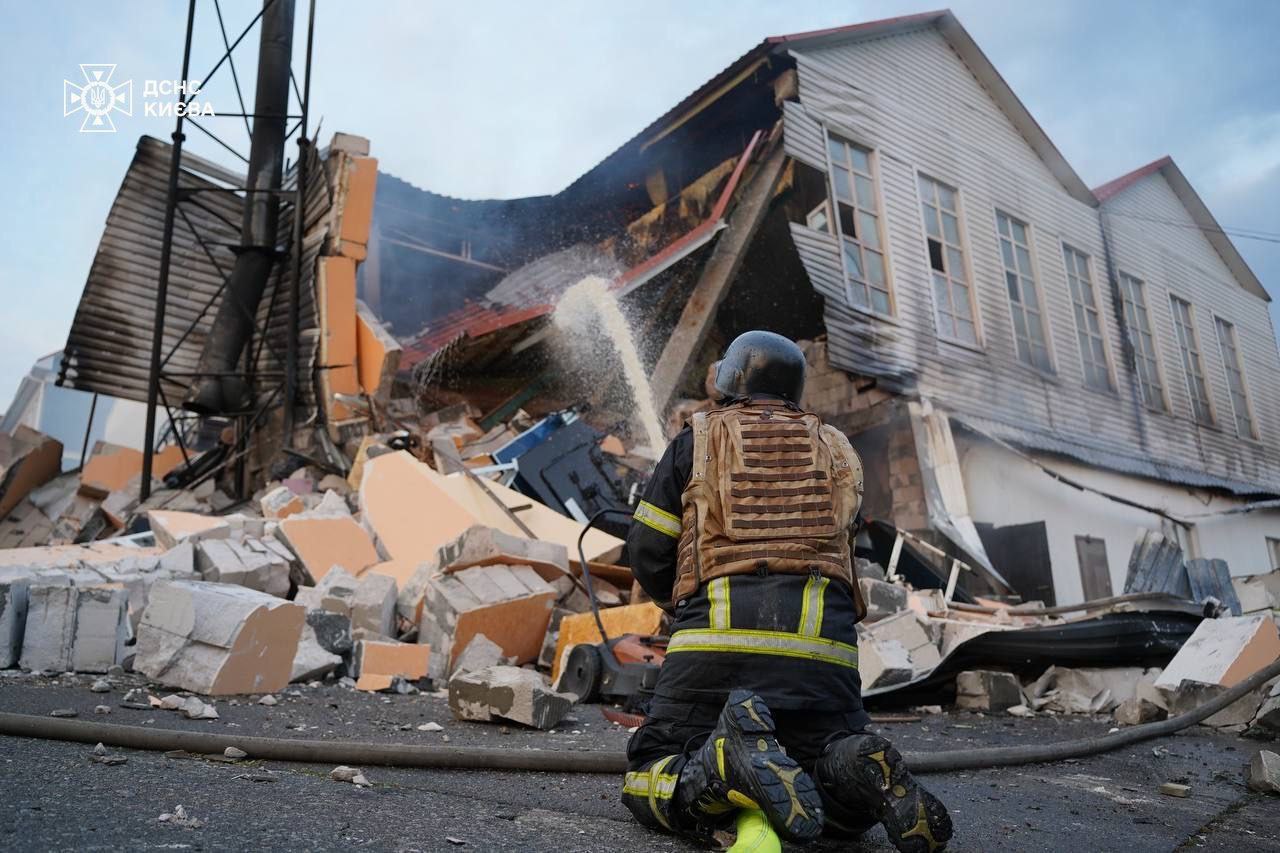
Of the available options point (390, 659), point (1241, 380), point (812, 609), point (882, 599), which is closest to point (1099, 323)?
point (1241, 380)

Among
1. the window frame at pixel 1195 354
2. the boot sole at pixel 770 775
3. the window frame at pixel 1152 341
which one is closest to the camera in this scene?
the boot sole at pixel 770 775

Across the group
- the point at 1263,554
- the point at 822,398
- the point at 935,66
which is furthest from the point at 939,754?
the point at 1263,554

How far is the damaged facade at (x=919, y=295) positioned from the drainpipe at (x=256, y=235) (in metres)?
2.19

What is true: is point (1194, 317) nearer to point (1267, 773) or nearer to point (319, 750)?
point (1267, 773)

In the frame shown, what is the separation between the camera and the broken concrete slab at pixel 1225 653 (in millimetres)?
4996

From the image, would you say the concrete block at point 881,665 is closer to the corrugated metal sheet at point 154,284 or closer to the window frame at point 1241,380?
the corrugated metal sheet at point 154,284

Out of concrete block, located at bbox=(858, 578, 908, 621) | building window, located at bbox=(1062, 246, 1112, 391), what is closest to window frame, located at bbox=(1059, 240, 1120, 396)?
building window, located at bbox=(1062, 246, 1112, 391)

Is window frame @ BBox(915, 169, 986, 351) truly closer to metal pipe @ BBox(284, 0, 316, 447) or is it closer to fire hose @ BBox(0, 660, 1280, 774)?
metal pipe @ BBox(284, 0, 316, 447)

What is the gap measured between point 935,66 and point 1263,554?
424 inches

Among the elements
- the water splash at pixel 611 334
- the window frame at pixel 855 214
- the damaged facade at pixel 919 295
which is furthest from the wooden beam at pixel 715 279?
the window frame at pixel 855 214

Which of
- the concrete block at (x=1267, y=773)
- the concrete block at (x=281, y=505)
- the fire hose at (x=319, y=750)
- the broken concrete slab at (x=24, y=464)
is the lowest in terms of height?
the concrete block at (x=1267, y=773)

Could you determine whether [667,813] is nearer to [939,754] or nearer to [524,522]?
[939,754]

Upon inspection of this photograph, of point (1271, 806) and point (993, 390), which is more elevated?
point (993, 390)

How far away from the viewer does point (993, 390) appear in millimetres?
13219
